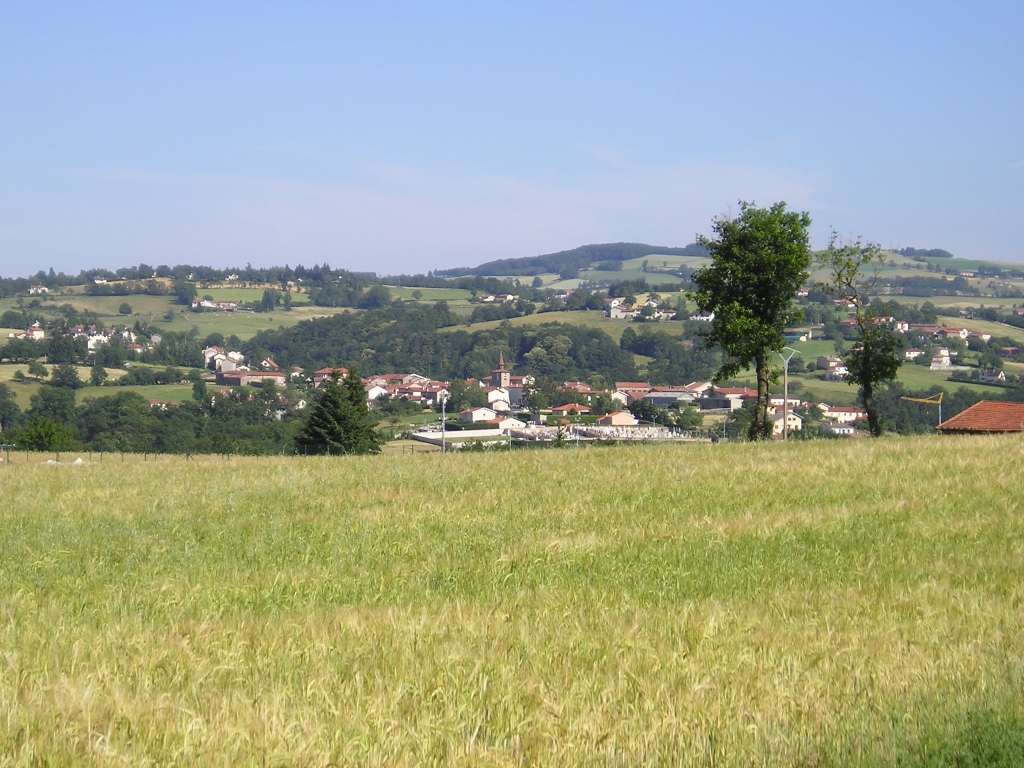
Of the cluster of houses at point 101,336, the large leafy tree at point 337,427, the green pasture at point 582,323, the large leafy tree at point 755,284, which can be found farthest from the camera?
the green pasture at point 582,323

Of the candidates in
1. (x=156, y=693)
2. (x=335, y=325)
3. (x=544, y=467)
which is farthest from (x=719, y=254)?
(x=335, y=325)

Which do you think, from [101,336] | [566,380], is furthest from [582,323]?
[101,336]

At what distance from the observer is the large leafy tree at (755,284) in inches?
1618

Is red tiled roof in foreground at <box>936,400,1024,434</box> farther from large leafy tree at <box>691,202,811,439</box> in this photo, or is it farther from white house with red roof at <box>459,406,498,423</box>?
white house with red roof at <box>459,406,498,423</box>

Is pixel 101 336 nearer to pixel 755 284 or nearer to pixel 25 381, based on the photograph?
pixel 25 381

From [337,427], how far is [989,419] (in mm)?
38268

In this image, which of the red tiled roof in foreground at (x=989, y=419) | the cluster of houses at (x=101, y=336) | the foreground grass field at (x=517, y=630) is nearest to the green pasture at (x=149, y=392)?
the cluster of houses at (x=101, y=336)

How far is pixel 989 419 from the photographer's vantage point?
191 ft

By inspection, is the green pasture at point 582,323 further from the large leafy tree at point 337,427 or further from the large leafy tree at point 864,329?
the large leafy tree at point 864,329

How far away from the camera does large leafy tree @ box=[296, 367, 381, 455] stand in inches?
2338

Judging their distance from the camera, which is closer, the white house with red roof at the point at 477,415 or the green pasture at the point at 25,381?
the white house with red roof at the point at 477,415

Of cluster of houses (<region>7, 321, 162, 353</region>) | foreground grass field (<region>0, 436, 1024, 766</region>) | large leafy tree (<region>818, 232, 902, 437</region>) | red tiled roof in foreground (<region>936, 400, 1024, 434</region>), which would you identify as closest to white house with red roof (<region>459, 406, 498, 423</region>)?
red tiled roof in foreground (<region>936, 400, 1024, 434</region>)

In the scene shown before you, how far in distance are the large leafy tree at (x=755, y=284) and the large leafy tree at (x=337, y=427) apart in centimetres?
2451

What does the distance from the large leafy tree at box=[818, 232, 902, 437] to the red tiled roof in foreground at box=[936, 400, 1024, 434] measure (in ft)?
53.2
